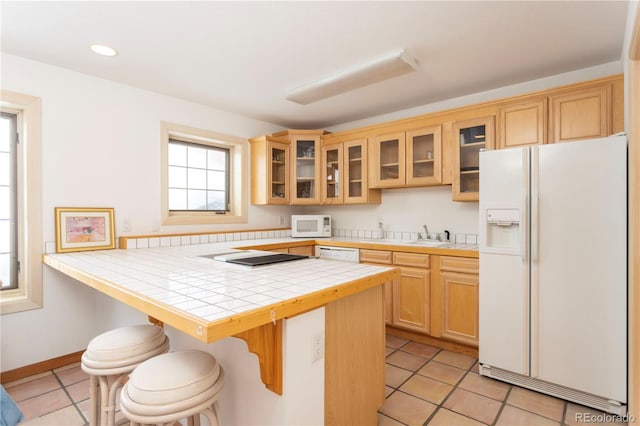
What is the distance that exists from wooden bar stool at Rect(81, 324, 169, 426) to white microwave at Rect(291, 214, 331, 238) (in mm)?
2441

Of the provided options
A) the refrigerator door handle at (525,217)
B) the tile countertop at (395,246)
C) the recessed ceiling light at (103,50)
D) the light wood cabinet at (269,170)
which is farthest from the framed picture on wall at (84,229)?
the refrigerator door handle at (525,217)

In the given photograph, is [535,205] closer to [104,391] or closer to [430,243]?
[430,243]

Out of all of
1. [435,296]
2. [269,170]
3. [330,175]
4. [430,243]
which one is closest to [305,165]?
[330,175]

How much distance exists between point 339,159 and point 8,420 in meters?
3.33

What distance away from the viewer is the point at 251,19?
1915mm

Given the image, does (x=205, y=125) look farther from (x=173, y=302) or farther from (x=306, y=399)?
(x=306, y=399)

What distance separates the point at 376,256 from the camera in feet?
10.5

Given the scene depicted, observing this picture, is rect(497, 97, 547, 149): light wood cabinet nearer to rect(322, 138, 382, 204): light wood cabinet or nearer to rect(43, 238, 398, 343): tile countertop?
rect(322, 138, 382, 204): light wood cabinet

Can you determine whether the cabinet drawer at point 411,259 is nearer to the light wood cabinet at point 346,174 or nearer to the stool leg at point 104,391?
the light wood cabinet at point 346,174

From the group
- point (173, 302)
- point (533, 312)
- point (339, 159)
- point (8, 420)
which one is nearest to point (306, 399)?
point (173, 302)

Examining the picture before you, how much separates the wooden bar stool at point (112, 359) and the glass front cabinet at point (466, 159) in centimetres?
265

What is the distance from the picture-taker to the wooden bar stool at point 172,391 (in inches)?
41.4

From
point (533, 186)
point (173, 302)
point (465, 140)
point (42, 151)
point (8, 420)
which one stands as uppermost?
point (465, 140)

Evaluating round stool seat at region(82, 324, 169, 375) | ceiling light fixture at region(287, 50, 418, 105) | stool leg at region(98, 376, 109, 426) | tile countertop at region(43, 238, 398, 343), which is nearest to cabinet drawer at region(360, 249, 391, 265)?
tile countertop at region(43, 238, 398, 343)
